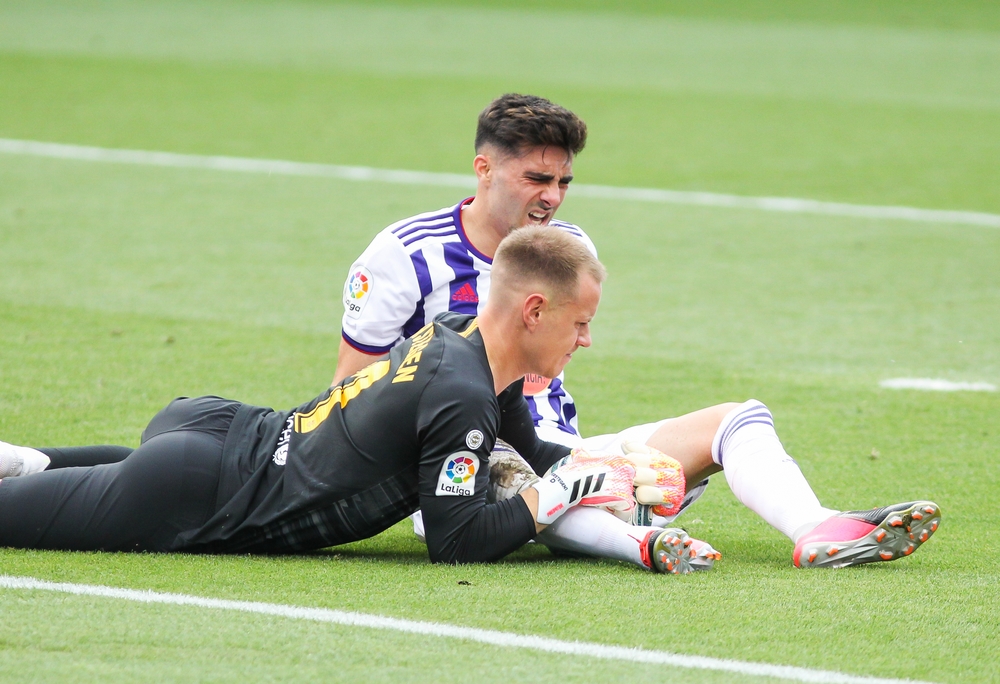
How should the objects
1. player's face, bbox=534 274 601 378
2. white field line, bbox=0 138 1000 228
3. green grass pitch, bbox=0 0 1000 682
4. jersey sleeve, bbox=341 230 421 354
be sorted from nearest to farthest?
green grass pitch, bbox=0 0 1000 682 < player's face, bbox=534 274 601 378 < jersey sleeve, bbox=341 230 421 354 < white field line, bbox=0 138 1000 228

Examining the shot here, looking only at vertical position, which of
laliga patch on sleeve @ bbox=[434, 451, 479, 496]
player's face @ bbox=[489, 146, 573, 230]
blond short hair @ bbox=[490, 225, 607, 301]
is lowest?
laliga patch on sleeve @ bbox=[434, 451, 479, 496]

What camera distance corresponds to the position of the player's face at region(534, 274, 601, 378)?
4.27 m

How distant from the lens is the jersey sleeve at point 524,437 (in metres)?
4.80

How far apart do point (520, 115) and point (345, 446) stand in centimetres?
156

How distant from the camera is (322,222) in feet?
38.7

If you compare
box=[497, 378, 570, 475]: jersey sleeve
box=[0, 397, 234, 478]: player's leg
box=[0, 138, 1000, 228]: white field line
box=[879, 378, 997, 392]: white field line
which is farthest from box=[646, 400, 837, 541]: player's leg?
box=[0, 138, 1000, 228]: white field line

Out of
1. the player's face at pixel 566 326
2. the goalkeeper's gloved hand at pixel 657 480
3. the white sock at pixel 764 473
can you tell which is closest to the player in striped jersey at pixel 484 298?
the white sock at pixel 764 473

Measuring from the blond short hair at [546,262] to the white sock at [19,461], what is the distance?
1.68m

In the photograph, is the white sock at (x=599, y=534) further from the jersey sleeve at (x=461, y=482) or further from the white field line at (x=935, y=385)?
the white field line at (x=935, y=385)

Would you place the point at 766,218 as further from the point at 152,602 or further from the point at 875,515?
the point at 152,602

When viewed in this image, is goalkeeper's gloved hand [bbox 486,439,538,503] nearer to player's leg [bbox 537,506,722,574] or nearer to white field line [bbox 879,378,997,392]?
player's leg [bbox 537,506,722,574]

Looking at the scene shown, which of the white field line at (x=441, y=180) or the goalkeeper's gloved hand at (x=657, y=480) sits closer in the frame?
the goalkeeper's gloved hand at (x=657, y=480)

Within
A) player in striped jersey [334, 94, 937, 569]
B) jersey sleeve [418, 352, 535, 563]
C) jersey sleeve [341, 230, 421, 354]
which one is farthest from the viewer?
jersey sleeve [341, 230, 421, 354]

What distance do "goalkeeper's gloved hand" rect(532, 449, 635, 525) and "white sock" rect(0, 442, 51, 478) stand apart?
1660mm
